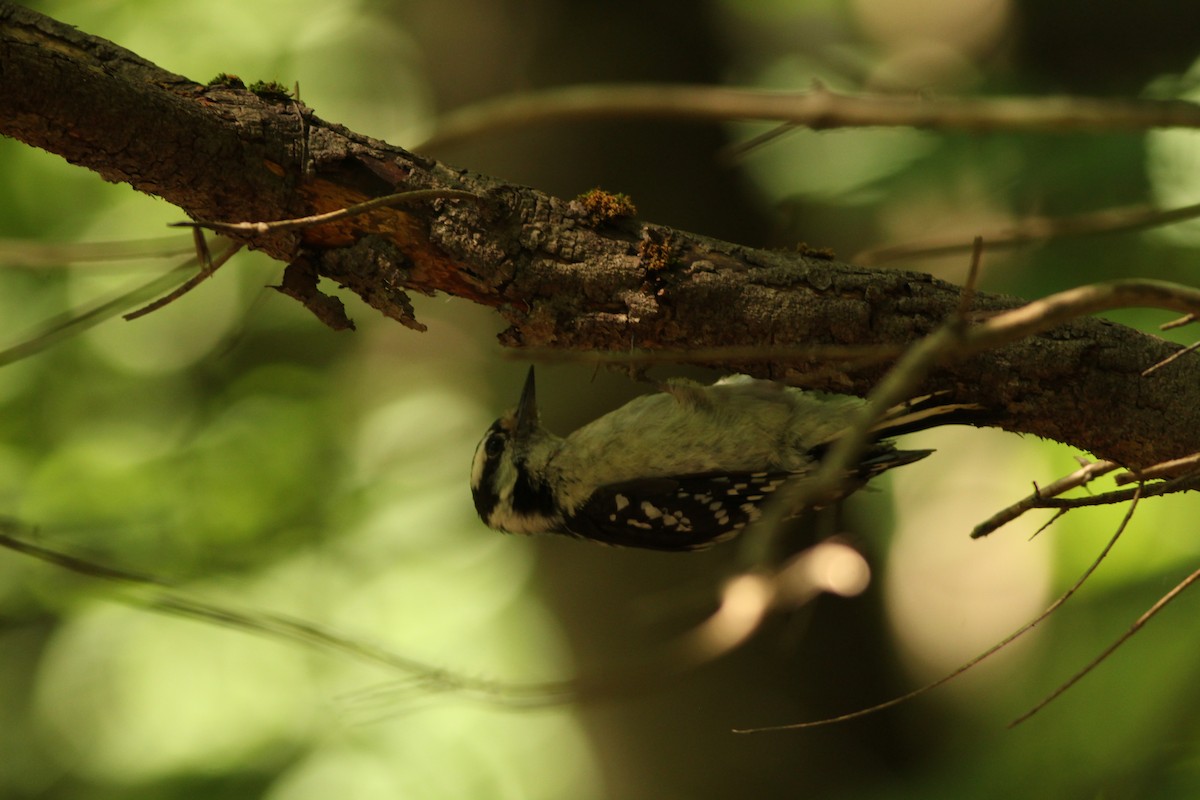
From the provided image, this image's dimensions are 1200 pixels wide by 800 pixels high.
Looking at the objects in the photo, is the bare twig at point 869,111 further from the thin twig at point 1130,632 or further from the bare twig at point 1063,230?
the thin twig at point 1130,632

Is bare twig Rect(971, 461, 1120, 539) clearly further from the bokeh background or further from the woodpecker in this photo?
the bokeh background

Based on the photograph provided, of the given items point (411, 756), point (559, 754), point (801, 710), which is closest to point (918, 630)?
point (801, 710)

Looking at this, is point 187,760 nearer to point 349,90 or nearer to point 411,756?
point 411,756

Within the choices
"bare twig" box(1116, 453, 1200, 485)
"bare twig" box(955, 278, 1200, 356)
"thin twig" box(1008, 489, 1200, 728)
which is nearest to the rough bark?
"bare twig" box(1116, 453, 1200, 485)

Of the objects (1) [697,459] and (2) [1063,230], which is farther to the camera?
(1) [697,459]

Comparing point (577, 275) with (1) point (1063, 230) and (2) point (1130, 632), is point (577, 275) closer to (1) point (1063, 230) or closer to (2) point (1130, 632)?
(1) point (1063, 230)

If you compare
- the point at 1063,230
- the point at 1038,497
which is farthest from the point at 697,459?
the point at 1063,230

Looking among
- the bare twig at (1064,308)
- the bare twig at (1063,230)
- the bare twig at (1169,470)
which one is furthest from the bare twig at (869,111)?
the bare twig at (1169,470)
